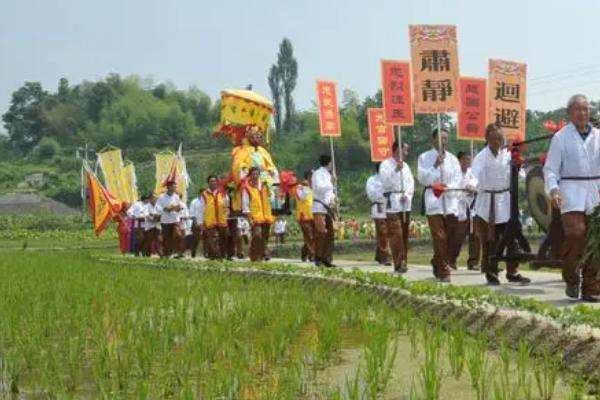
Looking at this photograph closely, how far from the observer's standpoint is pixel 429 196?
933 cm

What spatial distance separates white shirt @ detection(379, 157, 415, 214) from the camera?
10.7 metres

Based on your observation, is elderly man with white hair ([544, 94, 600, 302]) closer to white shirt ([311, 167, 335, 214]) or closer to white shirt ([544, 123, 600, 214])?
white shirt ([544, 123, 600, 214])

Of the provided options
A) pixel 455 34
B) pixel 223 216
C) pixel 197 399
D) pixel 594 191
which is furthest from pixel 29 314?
pixel 223 216

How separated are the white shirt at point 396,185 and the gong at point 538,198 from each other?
6.23 ft

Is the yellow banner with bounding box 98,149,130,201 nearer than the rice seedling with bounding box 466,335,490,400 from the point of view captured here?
No

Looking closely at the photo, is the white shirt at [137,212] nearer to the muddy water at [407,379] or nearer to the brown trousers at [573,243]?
the brown trousers at [573,243]

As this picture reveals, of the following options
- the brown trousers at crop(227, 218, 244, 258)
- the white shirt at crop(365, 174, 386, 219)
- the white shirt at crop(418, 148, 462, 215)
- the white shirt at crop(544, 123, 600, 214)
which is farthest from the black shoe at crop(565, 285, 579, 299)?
the brown trousers at crop(227, 218, 244, 258)

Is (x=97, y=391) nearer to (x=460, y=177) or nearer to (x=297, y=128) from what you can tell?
(x=460, y=177)

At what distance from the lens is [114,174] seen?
75.7 feet

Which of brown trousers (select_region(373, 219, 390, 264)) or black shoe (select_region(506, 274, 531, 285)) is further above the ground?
brown trousers (select_region(373, 219, 390, 264))

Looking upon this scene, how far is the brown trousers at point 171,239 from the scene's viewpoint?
55.0ft

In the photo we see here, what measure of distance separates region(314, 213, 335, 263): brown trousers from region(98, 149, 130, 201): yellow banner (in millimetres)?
11264

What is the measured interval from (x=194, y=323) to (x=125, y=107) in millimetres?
97119

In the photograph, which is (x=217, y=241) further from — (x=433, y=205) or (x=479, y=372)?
(x=479, y=372)
